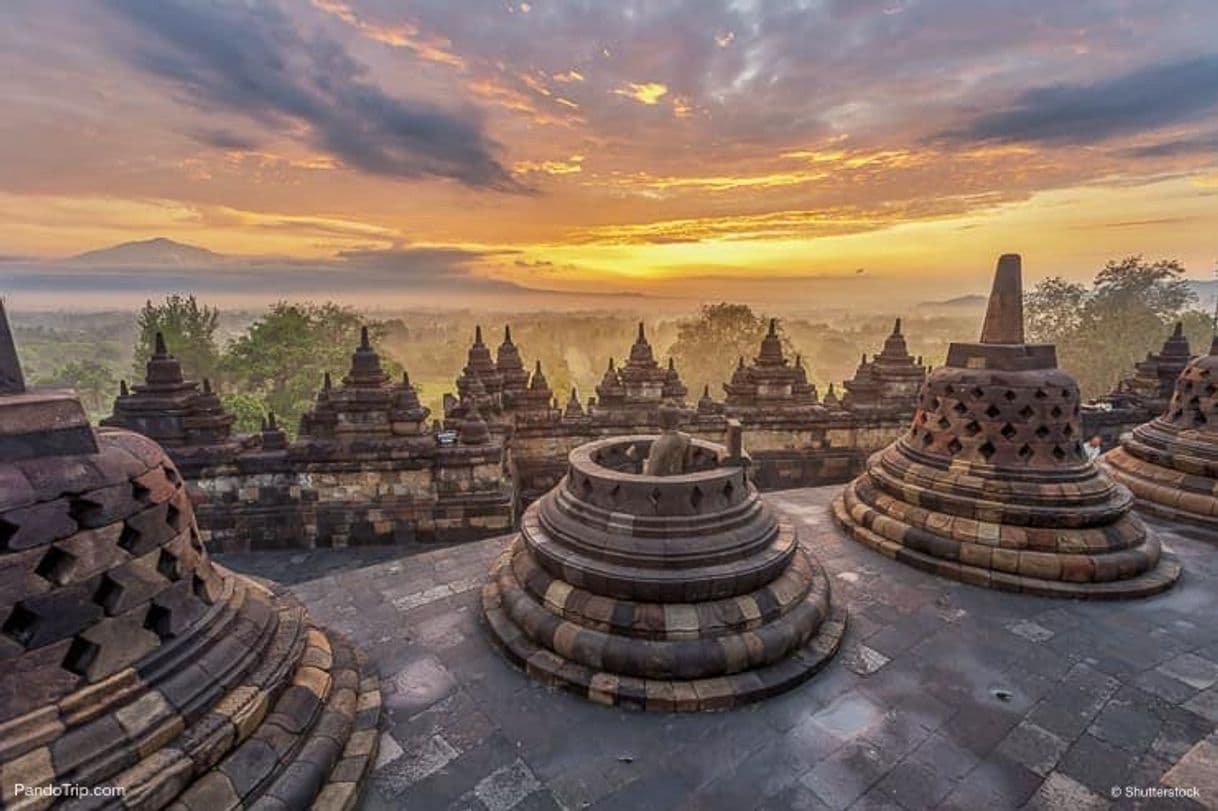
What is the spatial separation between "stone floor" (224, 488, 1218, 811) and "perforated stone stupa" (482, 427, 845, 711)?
9.8 inches

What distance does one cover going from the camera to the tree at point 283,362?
36.6 m

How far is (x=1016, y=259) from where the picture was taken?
320 inches

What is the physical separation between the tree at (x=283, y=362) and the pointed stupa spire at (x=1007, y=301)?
119 feet

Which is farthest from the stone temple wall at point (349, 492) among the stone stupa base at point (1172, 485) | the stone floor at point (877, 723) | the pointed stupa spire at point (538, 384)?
the stone stupa base at point (1172, 485)

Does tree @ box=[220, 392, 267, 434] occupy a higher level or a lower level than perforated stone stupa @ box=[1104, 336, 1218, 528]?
lower

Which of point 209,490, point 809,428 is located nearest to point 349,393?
point 209,490

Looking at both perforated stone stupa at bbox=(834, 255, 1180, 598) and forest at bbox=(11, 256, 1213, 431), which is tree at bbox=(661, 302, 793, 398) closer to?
forest at bbox=(11, 256, 1213, 431)

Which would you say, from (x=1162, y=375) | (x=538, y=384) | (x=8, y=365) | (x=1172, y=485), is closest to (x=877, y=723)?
(x=8, y=365)

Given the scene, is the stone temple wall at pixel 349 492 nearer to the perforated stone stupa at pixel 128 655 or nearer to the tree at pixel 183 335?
the perforated stone stupa at pixel 128 655

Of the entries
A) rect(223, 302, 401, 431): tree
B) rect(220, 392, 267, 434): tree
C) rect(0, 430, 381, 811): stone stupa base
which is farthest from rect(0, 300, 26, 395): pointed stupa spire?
rect(223, 302, 401, 431): tree

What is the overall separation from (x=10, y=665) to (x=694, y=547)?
495 cm

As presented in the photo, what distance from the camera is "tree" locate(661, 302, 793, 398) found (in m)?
59.4

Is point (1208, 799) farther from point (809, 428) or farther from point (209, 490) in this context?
point (209, 490)

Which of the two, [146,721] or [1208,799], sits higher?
[146,721]
